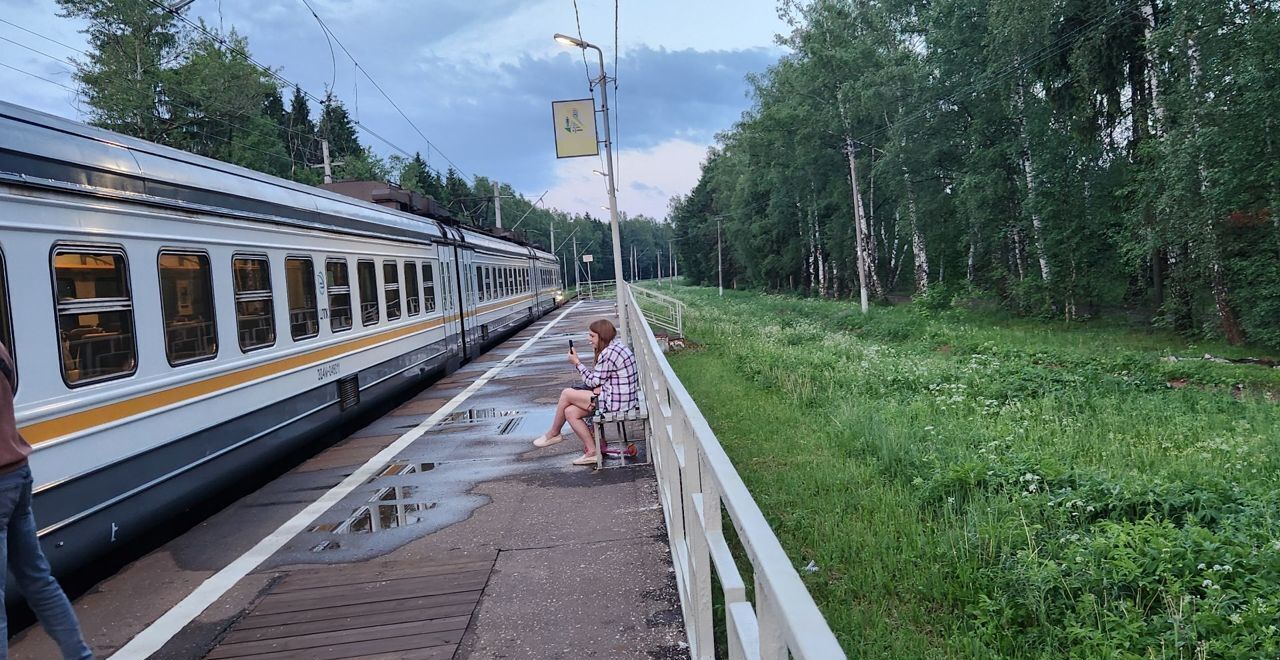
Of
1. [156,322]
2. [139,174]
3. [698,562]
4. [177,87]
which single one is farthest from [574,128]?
[177,87]

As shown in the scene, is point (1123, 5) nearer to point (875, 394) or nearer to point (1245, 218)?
point (1245, 218)

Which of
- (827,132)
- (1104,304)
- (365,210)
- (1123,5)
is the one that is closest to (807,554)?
(365,210)

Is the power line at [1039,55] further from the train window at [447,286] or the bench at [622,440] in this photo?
the bench at [622,440]

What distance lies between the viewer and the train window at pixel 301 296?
8133 millimetres

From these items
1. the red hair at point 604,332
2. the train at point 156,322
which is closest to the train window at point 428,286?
the train at point 156,322

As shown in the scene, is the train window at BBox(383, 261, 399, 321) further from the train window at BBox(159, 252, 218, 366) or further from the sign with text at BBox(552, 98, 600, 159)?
the sign with text at BBox(552, 98, 600, 159)

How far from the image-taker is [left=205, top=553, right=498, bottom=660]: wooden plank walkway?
393 centimetres

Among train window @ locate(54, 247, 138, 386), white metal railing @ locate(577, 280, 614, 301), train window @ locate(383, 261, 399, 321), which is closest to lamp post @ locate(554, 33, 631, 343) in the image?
train window @ locate(383, 261, 399, 321)

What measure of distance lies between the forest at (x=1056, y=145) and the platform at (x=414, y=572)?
46.6ft

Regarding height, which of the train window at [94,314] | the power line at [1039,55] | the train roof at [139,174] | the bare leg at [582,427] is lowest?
the bare leg at [582,427]

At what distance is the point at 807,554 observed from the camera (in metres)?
5.01

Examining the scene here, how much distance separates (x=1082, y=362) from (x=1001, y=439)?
27.0 ft

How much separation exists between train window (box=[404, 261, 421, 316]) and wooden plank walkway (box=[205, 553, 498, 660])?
773 centimetres

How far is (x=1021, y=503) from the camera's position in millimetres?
5281
